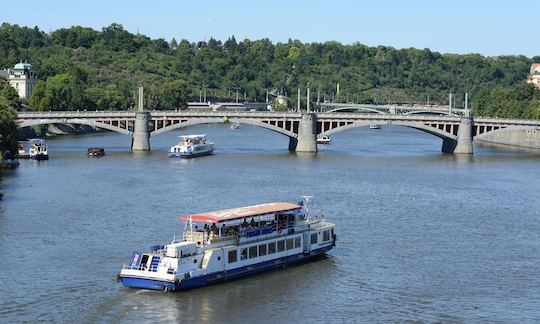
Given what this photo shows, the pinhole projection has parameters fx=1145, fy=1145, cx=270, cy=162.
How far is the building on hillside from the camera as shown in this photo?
534 feet

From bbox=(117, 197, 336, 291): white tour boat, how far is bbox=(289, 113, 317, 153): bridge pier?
58077mm

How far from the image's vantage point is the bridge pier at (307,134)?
370ft

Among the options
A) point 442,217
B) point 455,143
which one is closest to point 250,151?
point 455,143

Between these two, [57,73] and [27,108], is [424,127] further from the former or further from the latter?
[57,73]

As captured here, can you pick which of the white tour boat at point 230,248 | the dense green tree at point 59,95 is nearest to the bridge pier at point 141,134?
the dense green tree at point 59,95

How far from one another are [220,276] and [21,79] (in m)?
122

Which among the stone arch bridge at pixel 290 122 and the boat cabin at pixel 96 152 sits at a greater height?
the stone arch bridge at pixel 290 122

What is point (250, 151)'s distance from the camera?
4464 inches

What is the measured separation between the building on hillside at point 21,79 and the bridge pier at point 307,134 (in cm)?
6094

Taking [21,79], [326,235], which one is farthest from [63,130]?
[326,235]

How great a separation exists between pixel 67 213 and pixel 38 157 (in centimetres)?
3374

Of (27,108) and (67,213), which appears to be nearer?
(67,213)

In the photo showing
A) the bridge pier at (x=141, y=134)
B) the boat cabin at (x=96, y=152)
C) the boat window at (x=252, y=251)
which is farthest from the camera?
the bridge pier at (x=141, y=134)

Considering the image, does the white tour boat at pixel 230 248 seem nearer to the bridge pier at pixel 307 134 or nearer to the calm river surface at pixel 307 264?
the calm river surface at pixel 307 264
